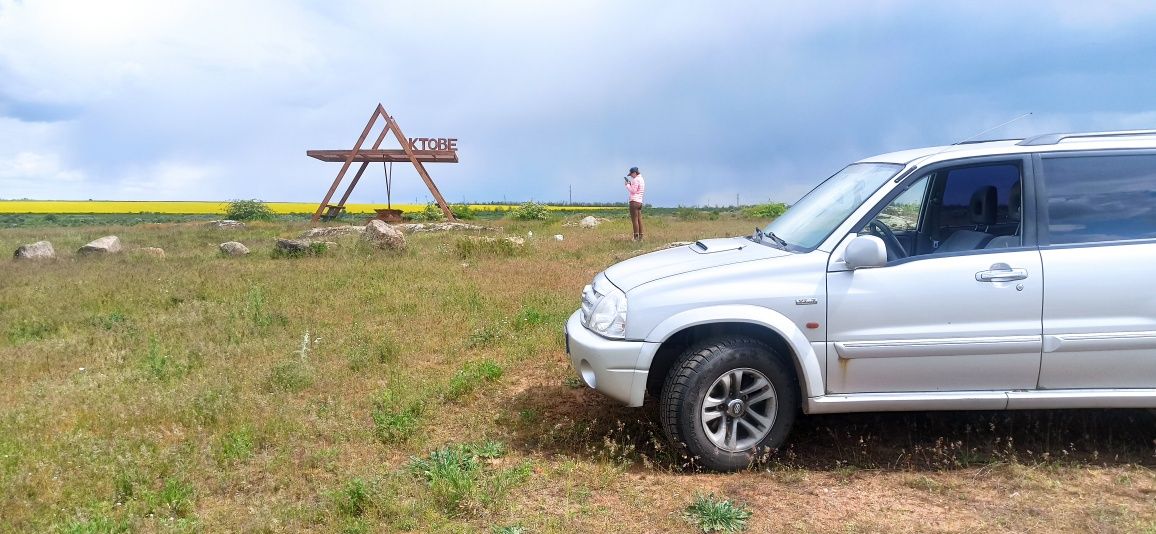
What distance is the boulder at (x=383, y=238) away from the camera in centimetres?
1625

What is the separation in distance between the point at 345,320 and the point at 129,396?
2874mm

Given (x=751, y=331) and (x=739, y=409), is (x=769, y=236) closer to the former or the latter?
(x=751, y=331)

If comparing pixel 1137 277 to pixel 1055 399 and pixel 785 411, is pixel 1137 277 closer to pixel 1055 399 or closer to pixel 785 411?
pixel 1055 399

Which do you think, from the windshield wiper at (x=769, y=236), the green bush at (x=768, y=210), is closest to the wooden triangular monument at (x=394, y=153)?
the green bush at (x=768, y=210)

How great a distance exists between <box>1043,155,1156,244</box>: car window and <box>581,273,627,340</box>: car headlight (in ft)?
8.35

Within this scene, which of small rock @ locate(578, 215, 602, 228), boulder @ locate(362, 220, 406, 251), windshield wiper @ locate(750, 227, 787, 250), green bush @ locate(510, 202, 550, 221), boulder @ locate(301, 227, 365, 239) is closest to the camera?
windshield wiper @ locate(750, 227, 787, 250)

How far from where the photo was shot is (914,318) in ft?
13.5

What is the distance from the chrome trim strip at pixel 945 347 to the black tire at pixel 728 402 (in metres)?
0.43

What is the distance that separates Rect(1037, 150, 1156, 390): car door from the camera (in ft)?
13.4

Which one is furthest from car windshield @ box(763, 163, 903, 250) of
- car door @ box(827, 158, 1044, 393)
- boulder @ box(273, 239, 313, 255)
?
boulder @ box(273, 239, 313, 255)

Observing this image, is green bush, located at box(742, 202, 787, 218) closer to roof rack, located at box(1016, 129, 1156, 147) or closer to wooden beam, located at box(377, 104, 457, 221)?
wooden beam, located at box(377, 104, 457, 221)

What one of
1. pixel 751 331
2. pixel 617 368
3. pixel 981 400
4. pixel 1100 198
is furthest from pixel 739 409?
pixel 1100 198

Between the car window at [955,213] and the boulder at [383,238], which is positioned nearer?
the car window at [955,213]

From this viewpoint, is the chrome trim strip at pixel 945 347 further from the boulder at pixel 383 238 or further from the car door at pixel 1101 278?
the boulder at pixel 383 238
